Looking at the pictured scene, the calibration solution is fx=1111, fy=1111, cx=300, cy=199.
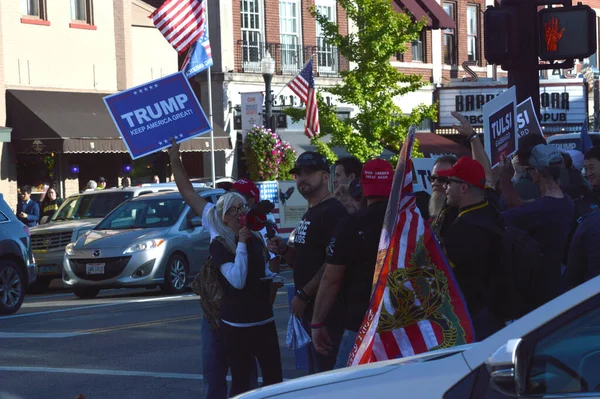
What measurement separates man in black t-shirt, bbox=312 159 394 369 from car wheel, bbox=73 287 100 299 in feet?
40.7

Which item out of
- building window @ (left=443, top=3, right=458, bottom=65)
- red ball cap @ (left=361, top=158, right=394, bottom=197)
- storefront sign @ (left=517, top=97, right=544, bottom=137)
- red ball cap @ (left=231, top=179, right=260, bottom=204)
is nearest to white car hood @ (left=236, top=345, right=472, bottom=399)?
red ball cap @ (left=361, top=158, right=394, bottom=197)

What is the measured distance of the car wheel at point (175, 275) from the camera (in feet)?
58.4

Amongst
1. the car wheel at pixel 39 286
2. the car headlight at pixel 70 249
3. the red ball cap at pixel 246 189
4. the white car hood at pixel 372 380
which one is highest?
the red ball cap at pixel 246 189

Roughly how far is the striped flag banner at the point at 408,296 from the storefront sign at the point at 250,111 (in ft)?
84.8

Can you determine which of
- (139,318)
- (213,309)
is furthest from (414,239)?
(139,318)

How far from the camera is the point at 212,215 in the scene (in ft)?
22.3

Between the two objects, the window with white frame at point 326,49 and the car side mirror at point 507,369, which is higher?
the window with white frame at point 326,49

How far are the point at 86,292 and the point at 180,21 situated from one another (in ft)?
27.6

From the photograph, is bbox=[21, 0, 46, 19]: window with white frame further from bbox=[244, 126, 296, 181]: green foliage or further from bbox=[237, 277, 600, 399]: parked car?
bbox=[237, 277, 600, 399]: parked car

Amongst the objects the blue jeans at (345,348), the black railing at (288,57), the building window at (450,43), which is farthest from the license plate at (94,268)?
the building window at (450,43)

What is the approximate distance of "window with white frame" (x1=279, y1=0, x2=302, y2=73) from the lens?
114 feet

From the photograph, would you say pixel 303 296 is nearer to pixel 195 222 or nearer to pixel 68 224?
pixel 195 222

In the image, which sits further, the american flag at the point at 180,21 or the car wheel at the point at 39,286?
the american flag at the point at 180,21

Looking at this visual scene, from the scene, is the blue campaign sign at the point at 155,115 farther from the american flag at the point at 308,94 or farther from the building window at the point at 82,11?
the building window at the point at 82,11
